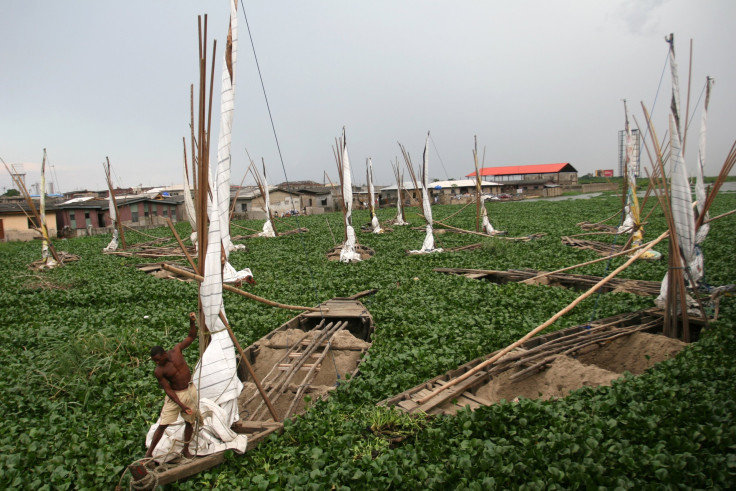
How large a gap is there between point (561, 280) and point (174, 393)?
28.6ft

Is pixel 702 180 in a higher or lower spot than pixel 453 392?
higher

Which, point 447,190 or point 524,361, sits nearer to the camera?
point 524,361

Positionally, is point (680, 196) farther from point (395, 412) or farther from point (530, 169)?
point (530, 169)

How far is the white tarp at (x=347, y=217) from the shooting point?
1338 centimetres

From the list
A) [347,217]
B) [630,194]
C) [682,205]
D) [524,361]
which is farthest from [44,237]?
[630,194]

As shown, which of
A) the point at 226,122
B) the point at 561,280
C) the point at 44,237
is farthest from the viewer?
the point at 44,237

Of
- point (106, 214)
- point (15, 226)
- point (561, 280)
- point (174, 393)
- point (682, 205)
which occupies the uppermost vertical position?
point (106, 214)

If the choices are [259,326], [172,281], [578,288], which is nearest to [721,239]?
[578,288]

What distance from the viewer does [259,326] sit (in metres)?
7.62

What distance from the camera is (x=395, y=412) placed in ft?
14.0

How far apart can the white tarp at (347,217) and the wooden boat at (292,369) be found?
5.17 meters

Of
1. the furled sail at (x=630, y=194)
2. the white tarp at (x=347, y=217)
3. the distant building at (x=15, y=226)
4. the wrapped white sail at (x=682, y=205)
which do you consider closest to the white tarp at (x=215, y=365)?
the wrapped white sail at (x=682, y=205)

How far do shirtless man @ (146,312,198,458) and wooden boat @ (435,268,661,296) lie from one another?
6886 mm

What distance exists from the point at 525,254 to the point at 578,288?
10.2 ft
